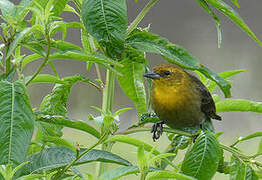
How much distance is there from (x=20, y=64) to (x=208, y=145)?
2.17 ft

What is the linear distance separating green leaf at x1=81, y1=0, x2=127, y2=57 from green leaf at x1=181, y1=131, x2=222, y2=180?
0.43 m

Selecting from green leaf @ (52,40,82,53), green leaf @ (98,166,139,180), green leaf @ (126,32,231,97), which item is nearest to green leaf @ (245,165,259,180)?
green leaf @ (126,32,231,97)

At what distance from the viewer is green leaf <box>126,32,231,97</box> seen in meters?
1.63

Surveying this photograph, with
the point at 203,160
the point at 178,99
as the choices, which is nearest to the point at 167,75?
the point at 178,99

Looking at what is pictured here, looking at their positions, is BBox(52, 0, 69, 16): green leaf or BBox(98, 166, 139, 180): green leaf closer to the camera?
Answer: BBox(98, 166, 139, 180): green leaf

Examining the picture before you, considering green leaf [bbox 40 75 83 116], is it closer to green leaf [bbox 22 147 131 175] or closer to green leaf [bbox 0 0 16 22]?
green leaf [bbox 22 147 131 175]

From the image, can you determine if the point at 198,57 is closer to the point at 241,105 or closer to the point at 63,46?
the point at 241,105

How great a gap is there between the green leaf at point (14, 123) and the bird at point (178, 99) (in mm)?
1095

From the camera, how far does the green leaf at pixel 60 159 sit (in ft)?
5.20

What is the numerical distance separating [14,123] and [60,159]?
0.69ft

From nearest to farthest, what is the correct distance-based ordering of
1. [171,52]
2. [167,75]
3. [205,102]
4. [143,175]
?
[143,175] → [171,52] → [205,102] → [167,75]

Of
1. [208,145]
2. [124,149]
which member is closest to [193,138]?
[208,145]

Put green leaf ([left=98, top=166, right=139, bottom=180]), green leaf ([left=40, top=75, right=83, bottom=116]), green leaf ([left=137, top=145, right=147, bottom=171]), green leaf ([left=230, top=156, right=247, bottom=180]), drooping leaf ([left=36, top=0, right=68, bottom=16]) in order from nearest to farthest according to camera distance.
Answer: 1. green leaf ([left=98, top=166, right=139, bottom=180])
2. green leaf ([left=137, top=145, right=147, bottom=171])
3. drooping leaf ([left=36, top=0, right=68, bottom=16])
4. green leaf ([left=230, top=156, right=247, bottom=180])
5. green leaf ([left=40, top=75, right=83, bottom=116])

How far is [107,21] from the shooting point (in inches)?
64.0
